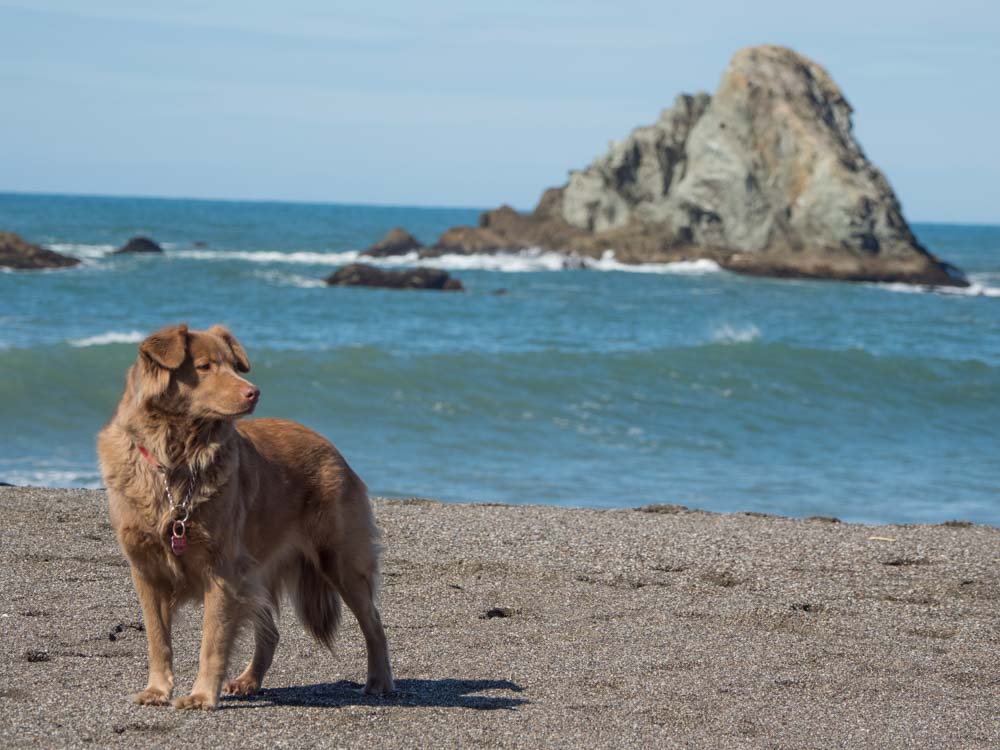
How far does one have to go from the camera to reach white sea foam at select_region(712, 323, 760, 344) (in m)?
31.4

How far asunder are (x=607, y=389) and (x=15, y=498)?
14.2m

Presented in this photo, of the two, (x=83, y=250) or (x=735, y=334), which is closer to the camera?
(x=735, y=334)

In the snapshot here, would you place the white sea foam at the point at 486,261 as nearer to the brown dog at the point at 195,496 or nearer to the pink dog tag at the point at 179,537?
the brown dog at the point at 195,496

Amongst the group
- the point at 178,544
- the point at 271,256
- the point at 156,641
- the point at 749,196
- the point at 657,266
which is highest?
the point at 749,196

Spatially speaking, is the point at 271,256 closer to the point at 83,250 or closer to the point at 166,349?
the point at 83,250

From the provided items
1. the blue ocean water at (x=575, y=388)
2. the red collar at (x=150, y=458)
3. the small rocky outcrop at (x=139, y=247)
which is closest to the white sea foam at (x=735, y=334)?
the blue ocean water at (x=575, y=388)

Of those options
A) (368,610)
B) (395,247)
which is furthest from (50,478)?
(395,247)

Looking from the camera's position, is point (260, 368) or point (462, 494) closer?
point (462, 494)

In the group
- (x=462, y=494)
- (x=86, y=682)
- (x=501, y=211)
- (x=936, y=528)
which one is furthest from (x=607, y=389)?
(x=501, y=211)

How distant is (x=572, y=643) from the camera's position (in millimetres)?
7430

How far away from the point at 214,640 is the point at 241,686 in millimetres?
697

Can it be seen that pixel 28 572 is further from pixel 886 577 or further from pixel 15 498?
pixel 886 577

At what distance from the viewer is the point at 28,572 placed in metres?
8.34

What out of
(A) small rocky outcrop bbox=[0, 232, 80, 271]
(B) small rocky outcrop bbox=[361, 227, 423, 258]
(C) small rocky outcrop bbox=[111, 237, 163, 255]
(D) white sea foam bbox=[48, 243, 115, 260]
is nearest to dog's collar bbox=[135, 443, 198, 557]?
(A) small rocky outcrop bbox=[0, 232, 80, 271]
